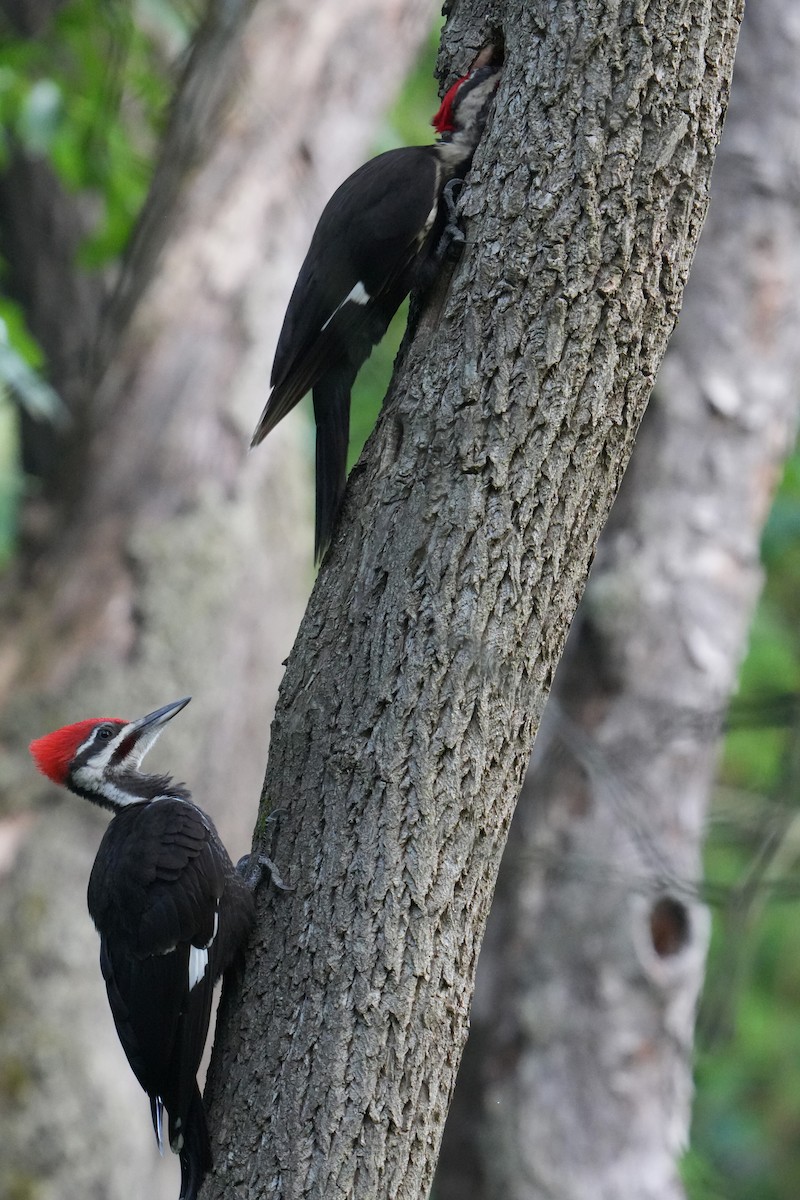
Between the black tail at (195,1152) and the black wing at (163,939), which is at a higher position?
the black wing at (163,939)

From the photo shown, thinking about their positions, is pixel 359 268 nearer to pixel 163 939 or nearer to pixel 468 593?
pixel 468 593

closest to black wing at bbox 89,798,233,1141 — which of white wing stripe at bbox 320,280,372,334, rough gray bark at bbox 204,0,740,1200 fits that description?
rough gray bark at bbox 204,0,740,1200

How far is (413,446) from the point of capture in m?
2.03

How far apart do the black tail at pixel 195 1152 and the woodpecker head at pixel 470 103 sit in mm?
1881

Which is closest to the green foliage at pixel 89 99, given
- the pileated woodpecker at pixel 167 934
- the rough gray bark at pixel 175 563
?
the rough gray bark at pixel 175 563

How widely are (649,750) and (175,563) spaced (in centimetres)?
205

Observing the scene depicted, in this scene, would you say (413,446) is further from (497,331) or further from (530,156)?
(530,156)

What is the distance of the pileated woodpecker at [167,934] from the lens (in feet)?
7.50

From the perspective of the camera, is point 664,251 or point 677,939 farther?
point 677,939

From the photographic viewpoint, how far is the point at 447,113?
2.40 m

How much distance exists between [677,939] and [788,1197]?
643cm

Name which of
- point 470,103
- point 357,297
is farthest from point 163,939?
point 470,103

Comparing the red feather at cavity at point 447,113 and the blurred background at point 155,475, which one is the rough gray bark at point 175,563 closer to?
the blurred background at point 155,475

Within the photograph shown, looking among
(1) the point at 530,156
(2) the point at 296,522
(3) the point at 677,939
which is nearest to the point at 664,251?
(1) the point at 530,156
